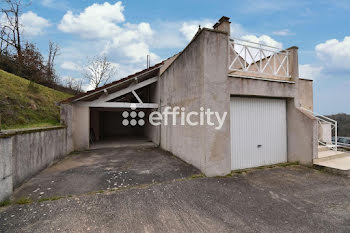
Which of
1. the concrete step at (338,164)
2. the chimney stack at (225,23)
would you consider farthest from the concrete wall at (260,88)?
the chimney stack at (225,23)

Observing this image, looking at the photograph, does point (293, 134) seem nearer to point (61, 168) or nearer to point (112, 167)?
point (112, 167)

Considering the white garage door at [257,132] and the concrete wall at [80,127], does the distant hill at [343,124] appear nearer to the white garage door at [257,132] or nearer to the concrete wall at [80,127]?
the white garage door at [257,132]

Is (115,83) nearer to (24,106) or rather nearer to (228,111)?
(24,106)

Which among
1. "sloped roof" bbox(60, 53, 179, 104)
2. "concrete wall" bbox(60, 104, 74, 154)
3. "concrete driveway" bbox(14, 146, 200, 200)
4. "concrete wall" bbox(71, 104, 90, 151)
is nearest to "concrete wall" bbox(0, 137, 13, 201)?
"concrete driveway" bbox(14, 146, 200, 200)

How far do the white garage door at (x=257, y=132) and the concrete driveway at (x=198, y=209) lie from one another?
48.0 inches

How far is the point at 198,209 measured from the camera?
286cm

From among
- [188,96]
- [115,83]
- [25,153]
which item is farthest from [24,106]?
[188,96]

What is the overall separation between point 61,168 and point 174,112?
4.43 metres

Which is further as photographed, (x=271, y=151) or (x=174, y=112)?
(x=174, y=112)

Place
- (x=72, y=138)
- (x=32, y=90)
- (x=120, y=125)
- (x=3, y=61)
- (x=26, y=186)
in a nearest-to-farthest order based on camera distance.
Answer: (x=26, y=186)
(x=72, y=138)
(x=32, y=90)
(x=3, y=61)
(x=120, y=125)

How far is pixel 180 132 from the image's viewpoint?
6156mm

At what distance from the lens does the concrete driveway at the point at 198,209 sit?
7.82ft

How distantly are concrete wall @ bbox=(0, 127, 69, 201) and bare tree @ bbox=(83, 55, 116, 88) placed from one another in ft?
59.3

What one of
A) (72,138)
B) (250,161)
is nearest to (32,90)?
(72,138)
